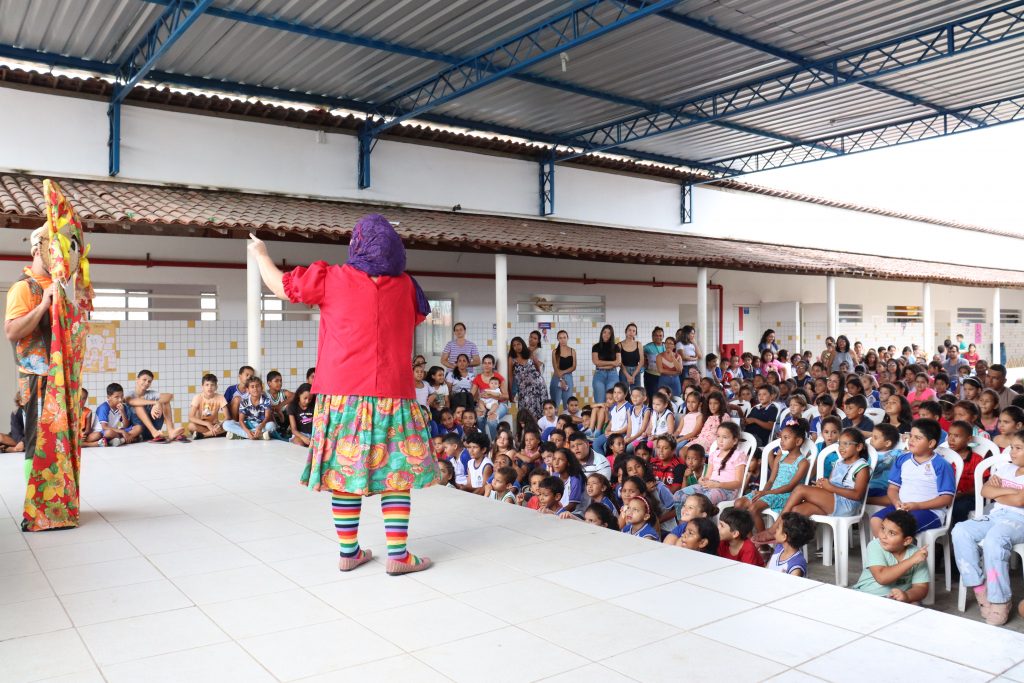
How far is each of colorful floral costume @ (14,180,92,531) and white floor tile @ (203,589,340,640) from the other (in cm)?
185

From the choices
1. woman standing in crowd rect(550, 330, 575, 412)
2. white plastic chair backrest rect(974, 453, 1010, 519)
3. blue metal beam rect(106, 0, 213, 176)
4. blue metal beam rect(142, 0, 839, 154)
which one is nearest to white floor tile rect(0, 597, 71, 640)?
white plastic chair backrest rect(974, 453, 1010, 519)

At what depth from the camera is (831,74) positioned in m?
10.0

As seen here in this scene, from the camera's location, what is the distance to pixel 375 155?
1169 cm

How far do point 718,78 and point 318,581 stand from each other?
912cm

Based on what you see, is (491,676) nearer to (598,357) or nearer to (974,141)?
(598,357)

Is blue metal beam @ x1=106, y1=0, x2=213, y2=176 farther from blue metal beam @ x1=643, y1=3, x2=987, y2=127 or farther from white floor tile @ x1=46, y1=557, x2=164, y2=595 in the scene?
white floor tile @ x1=46, y1=557, x2=164, y2=595

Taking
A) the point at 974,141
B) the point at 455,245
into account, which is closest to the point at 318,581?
the point at 455,245

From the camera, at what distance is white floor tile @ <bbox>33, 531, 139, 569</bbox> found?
395cm

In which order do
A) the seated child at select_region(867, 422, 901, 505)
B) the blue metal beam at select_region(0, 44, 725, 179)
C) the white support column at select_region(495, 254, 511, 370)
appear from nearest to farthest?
the seated child at select_region(867, 422, 901, 505) < the blue metal beam at select_region(0, 44, 725, 179) < the white support column at select_region(495, 254, 511, 370)

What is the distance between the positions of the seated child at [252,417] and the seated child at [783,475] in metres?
5.17

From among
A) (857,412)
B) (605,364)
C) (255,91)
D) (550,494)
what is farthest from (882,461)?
(255,91)

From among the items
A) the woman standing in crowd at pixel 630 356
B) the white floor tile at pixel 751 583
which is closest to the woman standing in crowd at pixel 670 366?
the woman standing in crowd at pixel 630 356

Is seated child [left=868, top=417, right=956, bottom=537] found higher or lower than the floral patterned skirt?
Result: lower

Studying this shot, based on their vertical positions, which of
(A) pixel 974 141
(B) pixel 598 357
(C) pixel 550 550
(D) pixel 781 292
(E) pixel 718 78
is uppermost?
(A) pixel 974 141
